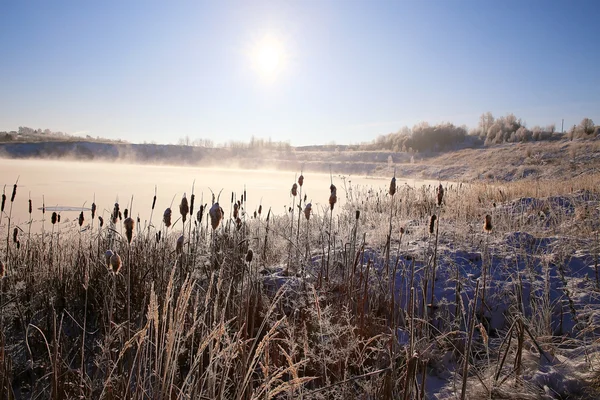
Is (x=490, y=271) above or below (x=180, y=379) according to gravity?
above

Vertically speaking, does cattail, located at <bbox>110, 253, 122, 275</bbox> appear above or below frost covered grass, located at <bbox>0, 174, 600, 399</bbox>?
above

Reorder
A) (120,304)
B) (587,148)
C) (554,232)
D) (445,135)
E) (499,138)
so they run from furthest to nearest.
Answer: (445,135) → (499,138) → (587,148) → (554,232) → (120,304)

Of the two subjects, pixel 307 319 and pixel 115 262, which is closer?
pixel 115 262

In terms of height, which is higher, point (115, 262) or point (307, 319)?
point (115, 262)

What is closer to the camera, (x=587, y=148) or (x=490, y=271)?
(x=490, y=271)

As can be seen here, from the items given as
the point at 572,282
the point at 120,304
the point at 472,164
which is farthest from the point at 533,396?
the point at 472,164

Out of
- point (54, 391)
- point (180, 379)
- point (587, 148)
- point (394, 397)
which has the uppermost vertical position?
point (587, 148)

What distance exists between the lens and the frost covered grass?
1.46 m

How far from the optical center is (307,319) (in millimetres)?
2369

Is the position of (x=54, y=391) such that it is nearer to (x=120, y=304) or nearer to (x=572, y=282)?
(x=120, y=304)

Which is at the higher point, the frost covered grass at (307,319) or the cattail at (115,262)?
the cattail at (115,262)

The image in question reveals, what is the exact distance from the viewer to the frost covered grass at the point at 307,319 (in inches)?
57.6

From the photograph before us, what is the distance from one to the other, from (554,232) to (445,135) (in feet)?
138

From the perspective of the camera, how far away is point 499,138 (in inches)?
1555
